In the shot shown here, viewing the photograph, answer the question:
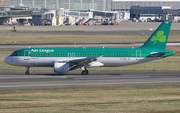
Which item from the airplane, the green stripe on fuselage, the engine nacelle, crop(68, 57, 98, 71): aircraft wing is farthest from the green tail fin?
the engine nacelle

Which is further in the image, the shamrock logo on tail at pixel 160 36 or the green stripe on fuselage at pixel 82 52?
the shamrock logo on tail at pixel 160 36

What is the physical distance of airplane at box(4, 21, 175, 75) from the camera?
4847 cm

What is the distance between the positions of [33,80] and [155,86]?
54.2 ft

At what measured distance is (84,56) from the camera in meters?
49.1

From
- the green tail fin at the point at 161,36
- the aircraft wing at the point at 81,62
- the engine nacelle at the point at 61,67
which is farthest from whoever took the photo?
the green tail fin at the point at 161,36

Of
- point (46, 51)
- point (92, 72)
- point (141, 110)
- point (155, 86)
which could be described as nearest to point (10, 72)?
point (46, 51)

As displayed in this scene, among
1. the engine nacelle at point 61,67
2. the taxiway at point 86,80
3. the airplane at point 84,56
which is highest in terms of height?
the airplane at point 84,56

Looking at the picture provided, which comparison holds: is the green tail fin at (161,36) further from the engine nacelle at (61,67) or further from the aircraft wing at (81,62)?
the engine nacelle at (61,67)

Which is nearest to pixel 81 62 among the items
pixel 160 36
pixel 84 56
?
pixel 84 56

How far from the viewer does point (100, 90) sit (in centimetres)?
3588

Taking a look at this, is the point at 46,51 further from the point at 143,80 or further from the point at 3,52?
the point at 3,52

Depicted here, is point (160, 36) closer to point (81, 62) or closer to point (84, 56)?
point (84, 56)

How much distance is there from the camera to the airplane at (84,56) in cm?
4847

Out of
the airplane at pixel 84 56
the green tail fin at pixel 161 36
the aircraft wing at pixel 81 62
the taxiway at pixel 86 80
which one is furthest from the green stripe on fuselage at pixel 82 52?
the taxiway at pixel 86 80
